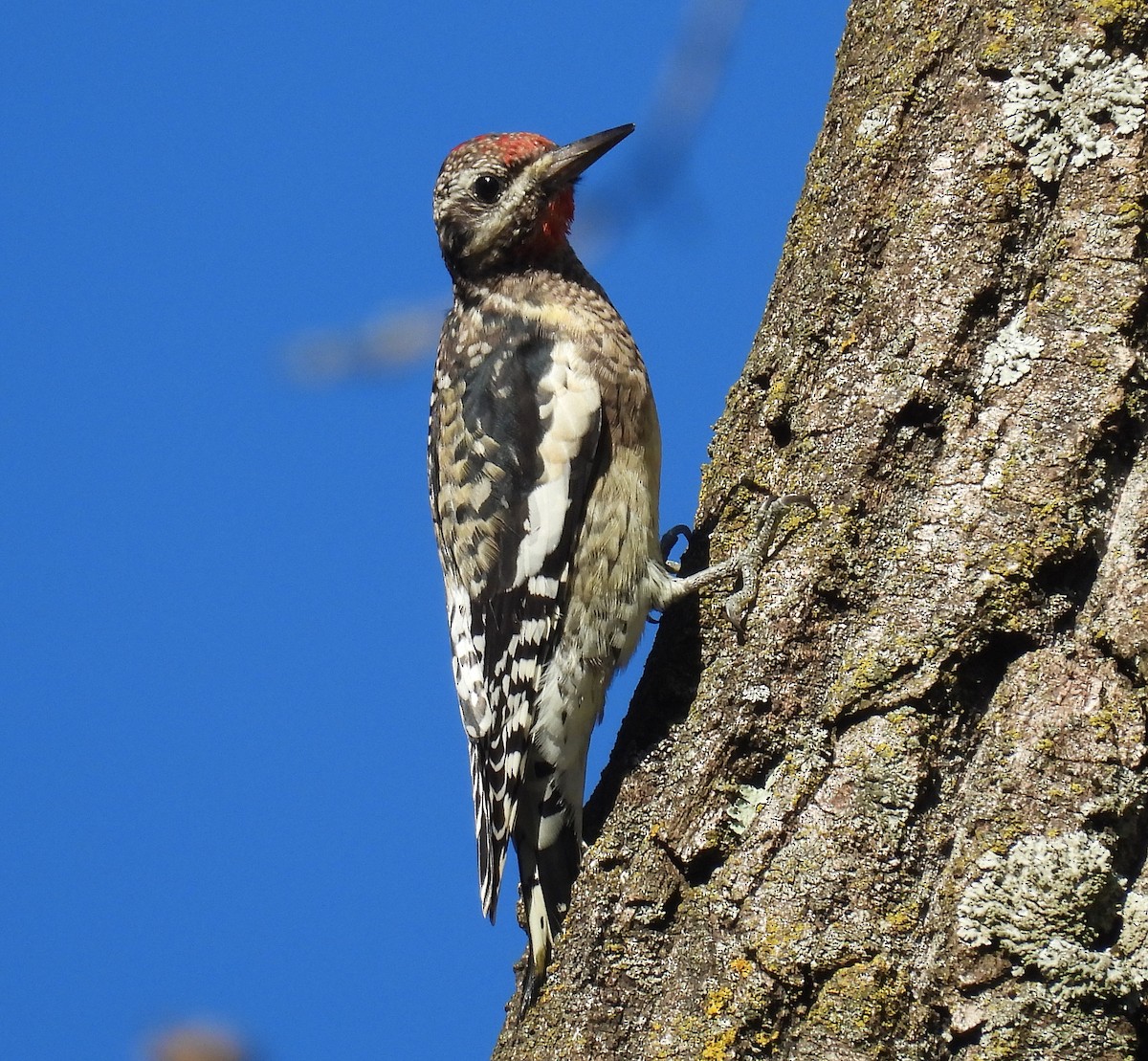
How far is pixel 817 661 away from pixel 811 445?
17.9 inches

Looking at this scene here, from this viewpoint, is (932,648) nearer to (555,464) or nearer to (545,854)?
(545,854)

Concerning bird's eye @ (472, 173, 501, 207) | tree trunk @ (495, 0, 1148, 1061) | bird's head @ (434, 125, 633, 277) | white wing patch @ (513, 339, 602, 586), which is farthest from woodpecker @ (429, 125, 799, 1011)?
tree trunk @ (495, 0, 1148, 1061)

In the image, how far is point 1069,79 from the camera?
247cm

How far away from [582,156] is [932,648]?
2.36 metres

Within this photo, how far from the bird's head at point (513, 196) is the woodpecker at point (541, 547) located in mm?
206

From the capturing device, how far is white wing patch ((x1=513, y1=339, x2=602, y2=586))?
11.4 feet

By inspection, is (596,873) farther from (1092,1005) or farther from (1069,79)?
(1069,79)

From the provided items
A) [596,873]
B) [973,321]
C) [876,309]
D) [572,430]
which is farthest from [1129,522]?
[572,430]

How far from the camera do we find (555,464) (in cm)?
350

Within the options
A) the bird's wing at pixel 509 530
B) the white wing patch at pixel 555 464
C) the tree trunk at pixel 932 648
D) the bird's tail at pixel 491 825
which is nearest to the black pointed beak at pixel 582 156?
the bird's wing at pixel 509 530

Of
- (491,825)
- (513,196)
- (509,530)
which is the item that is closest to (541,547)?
(509,530)

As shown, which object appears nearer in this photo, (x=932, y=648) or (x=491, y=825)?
(x=932, y=648)

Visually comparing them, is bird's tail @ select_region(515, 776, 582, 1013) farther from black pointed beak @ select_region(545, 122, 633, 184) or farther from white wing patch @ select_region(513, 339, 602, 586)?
black pointed beak @ select_region(545, 122, 633, 184)

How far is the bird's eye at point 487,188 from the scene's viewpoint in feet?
13.6
